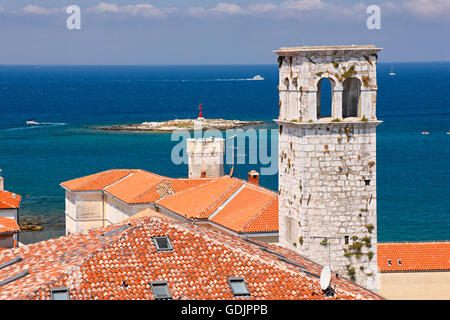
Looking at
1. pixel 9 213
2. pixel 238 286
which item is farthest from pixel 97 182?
pixel 238 286

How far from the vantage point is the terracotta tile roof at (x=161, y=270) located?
17109 millimetres

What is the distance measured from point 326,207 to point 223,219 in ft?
36.0

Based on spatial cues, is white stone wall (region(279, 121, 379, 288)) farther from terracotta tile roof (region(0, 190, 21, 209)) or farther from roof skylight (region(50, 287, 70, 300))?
terracotta tile roof (region(0, 190, 21, 209))

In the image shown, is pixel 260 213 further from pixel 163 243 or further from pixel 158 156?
pixel 158 156

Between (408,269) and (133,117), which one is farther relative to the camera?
(133,117)

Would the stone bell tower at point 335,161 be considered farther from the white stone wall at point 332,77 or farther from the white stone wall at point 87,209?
the white stone wall at point 87,209

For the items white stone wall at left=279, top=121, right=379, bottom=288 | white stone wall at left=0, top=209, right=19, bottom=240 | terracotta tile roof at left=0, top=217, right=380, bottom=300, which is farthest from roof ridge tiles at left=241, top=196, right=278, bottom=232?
white stone wall at left=0, top=209, right=19, bottom=240

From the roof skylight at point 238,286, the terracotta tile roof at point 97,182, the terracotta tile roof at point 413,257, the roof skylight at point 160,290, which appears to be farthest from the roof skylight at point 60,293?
the terracotta tile roof at point 97,182

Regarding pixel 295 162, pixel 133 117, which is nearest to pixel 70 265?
pixel 295 162

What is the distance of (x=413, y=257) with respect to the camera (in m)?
33.8

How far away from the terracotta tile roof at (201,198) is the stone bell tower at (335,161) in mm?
11740
